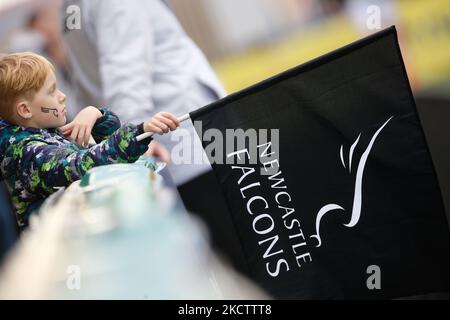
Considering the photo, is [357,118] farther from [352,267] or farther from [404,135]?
[352,267]

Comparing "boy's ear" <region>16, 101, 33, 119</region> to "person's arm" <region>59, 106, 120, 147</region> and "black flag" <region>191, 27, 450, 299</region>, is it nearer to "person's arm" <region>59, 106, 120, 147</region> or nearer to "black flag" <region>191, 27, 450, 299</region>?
"person's arm" <region>59, 106, 120, 147</region>

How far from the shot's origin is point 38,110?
2604 mm

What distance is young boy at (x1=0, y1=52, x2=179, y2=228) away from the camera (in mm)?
2500

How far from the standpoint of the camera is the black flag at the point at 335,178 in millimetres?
2637

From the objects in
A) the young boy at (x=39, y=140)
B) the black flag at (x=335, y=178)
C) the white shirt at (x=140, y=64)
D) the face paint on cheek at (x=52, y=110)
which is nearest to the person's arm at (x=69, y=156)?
the young boy at (x=39, y=140)

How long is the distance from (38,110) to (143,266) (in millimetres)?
599

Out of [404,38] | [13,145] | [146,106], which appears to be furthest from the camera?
[404,38]

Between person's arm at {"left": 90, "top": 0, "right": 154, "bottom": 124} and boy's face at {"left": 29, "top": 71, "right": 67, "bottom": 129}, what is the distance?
925mm

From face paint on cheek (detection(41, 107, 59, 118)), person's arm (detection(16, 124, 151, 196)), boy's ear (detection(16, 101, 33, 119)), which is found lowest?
person's arm (detection(16, 124, 151, 196))

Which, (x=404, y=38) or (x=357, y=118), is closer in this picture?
(x=357, y=118)

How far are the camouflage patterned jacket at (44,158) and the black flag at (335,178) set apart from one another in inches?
13.1

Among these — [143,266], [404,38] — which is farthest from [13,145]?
[404,38]

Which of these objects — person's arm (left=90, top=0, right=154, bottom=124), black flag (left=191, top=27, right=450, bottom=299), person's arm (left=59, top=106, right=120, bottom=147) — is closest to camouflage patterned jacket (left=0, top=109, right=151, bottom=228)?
person's arm (left=59, top=106, right=120, bottom=147)

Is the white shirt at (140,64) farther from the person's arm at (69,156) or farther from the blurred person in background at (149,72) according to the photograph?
the person's arm at (69,156)
